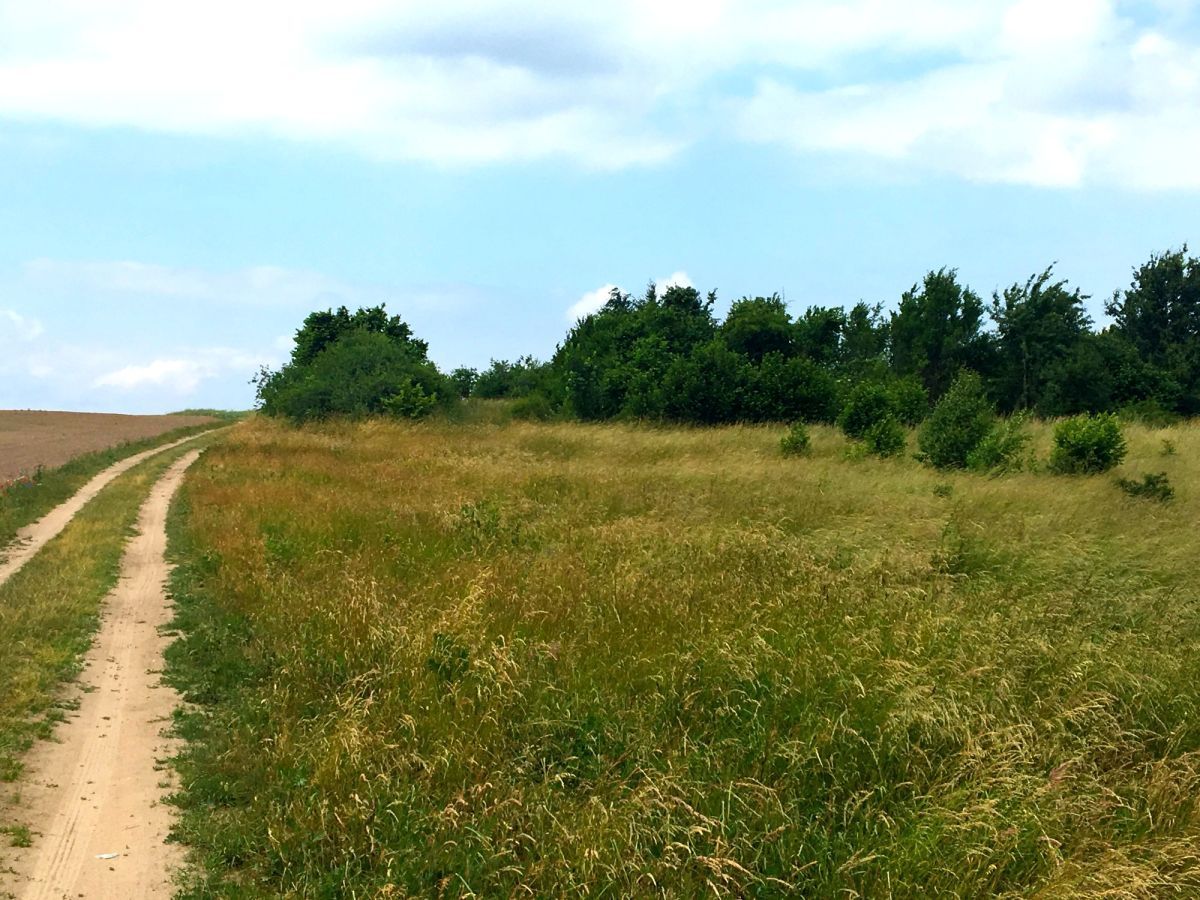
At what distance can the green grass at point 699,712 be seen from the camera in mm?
4422

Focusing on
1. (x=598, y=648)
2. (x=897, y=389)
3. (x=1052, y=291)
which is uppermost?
(x=1052, y=291)

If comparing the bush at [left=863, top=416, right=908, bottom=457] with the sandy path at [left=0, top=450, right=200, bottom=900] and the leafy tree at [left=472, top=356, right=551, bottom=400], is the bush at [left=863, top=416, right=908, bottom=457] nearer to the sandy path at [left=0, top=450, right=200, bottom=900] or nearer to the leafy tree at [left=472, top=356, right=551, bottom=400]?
the sandy path at [left=0, top=450, right=200, bottom=900]

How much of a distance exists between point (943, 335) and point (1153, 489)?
112ft

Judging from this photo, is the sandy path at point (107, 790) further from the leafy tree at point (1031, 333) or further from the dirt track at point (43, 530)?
the leafy tree at point (1031, 333)

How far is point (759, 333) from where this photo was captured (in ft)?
139

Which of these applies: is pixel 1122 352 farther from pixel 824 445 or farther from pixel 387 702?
pixel 387 702

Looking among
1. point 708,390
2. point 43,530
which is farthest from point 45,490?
point 708,390

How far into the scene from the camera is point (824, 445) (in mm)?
24969

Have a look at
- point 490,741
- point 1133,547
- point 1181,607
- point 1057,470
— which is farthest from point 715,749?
point 1057,470

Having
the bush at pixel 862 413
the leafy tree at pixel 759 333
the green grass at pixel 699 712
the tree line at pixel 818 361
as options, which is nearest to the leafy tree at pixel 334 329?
the tree line at pixel 818 361

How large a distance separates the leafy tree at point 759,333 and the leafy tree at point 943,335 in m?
8.34

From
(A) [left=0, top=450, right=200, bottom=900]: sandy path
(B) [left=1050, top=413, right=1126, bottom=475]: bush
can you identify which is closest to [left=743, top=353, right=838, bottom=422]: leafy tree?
(B) [left=1050, top=413, right=1126, bottom=475]: bush

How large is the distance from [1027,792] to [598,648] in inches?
124

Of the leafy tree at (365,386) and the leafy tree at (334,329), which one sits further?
the leafy tree at (334,329)
